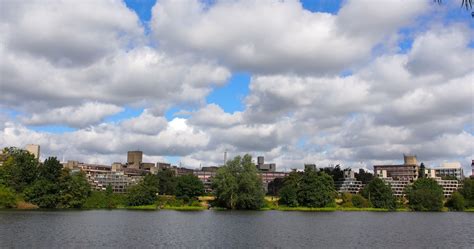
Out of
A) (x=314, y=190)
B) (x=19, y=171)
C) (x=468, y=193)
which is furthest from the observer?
(x=468, y=193)

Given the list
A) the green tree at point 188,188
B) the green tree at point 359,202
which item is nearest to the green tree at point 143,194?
the green tree at point 188,188

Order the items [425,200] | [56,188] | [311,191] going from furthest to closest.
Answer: [425,200] < [311,191] < [56,188]

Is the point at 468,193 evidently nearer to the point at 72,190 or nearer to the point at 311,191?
the point at 311,191

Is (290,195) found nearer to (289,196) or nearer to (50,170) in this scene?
(289,196)

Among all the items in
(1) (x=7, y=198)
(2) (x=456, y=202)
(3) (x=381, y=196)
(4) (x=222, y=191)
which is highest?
(4) (x=222, y=191)

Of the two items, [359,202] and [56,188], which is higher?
[56,188]

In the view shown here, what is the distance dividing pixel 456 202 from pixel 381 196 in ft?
97.9

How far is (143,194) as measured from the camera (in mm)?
158750

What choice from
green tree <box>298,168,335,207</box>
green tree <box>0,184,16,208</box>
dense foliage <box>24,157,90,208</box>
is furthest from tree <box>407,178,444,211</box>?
green tree <box>0,184,16,208</box>

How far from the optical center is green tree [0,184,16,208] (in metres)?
136

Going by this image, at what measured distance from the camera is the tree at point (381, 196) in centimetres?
16962

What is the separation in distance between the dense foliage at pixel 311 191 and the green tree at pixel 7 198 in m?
85.9

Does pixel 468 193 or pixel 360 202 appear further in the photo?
pixel 468 193

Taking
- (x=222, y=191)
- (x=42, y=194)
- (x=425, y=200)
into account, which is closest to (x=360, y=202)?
(x=425, y=200)
